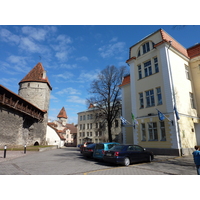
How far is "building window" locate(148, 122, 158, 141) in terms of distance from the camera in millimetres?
16334

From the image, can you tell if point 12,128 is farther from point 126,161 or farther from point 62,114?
point 62,114

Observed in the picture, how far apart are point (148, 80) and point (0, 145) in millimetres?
24222

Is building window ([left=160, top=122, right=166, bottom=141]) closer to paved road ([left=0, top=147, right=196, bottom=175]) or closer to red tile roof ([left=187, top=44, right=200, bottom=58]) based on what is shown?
paved road ([left=0, top=147, right=196, bottom=175])

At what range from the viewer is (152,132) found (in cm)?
1666

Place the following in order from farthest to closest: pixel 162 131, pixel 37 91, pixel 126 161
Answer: pixel 37 91, pixel 162 131, pixel 126 161

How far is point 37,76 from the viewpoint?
159 feet

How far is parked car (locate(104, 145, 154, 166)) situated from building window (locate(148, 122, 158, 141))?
5.31 m

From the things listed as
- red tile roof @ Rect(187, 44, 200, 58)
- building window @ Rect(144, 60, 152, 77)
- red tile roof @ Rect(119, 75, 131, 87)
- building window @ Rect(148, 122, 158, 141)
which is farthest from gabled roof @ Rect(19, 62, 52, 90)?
red tile roof @ Rect(187, 44, 200, 58)

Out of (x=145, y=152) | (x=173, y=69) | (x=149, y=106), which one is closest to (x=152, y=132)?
(x=149, y=106)

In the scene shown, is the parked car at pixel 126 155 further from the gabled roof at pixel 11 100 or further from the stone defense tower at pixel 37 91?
the stone defense tower at pixel 37 91

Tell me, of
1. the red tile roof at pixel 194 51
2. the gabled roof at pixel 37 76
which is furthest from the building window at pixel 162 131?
the gabled roof at pixel 37 76

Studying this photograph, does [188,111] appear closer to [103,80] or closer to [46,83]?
[103,80]

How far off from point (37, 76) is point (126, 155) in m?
45.3

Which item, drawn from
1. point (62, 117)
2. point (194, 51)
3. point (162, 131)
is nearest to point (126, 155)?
point (162, 131)
